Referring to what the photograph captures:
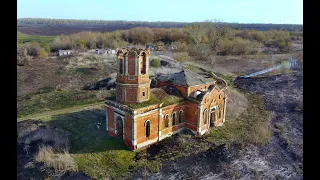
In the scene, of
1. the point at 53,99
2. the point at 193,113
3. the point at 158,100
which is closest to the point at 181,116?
the point at 193,113

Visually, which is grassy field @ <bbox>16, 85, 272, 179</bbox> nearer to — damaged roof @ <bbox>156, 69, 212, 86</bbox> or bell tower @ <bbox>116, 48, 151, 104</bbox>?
bell tower @ <bbox>116, 48, 151, 104</bbox>

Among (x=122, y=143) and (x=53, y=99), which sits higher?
(x=53, y=99)

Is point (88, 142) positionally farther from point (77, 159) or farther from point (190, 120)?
point (190, 120)

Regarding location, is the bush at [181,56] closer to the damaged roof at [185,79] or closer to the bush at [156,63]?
Result: the bush at [156,63]

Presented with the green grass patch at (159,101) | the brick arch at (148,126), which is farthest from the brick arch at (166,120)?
the brick arch at (148,126)

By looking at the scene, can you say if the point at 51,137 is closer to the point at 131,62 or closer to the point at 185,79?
the point at 131,62

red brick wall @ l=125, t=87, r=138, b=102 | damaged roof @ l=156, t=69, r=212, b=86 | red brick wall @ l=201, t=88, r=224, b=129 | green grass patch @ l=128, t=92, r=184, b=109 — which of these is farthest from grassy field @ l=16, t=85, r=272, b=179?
damaged roof @ l=156, t=69, r=212, b=86
